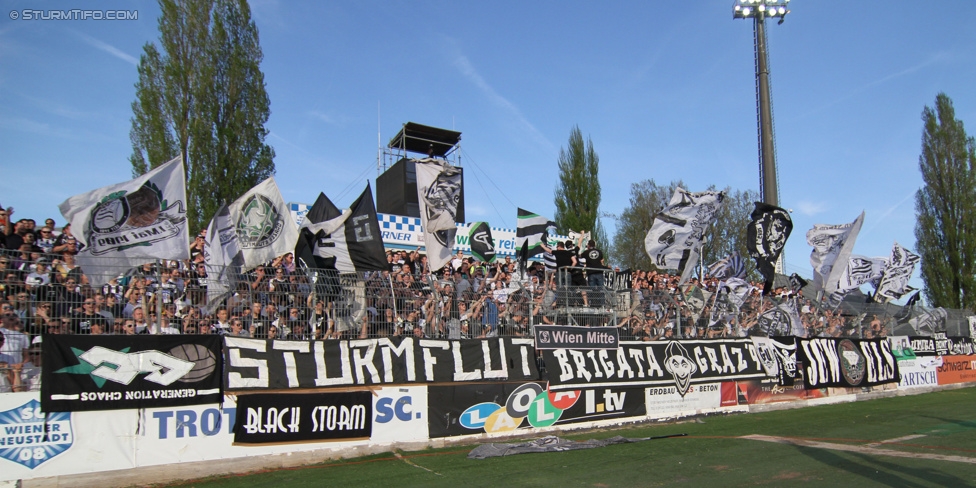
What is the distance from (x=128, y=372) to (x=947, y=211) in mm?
43519

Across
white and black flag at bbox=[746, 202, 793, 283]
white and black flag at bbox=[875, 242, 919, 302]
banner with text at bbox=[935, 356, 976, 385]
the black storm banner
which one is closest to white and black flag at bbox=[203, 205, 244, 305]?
the black storm banner

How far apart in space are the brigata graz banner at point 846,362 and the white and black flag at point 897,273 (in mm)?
3156

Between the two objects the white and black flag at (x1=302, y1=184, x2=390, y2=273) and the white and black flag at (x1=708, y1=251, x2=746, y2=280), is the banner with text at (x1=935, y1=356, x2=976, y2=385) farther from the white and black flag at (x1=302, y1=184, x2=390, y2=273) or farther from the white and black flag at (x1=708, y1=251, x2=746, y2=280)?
the white and black flag at (x1=302, y1=184, x2=390, y2=273)

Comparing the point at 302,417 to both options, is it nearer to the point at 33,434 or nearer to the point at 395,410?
the point at 395,410

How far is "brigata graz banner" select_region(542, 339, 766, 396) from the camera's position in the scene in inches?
517

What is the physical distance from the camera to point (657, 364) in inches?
572

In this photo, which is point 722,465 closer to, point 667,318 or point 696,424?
point 696,424

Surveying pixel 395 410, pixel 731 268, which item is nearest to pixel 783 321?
pixel 731 268

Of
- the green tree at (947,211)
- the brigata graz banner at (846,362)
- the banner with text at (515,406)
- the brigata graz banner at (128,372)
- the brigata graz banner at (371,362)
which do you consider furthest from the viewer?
the green tree at (947,211)

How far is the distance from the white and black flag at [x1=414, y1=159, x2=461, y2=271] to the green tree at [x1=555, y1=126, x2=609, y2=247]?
1010 inches

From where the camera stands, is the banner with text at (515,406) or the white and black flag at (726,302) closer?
the banner with text at (515,406)

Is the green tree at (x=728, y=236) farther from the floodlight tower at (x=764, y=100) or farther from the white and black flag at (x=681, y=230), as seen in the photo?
the white and black flag at (x=681, y=230)

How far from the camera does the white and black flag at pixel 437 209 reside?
39.4 feet

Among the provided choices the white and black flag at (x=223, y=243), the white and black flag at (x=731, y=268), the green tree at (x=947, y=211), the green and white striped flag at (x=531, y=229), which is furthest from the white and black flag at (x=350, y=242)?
the green tree at (x=947, y=211)
